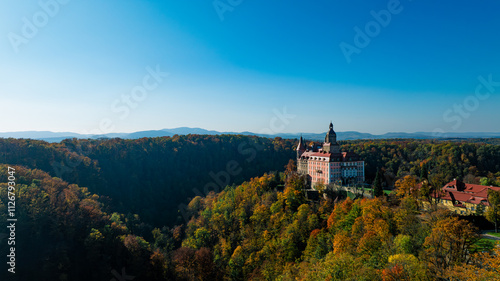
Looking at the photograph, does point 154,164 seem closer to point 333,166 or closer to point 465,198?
point 333,166

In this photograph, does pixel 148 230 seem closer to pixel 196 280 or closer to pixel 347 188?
pixel 196 280

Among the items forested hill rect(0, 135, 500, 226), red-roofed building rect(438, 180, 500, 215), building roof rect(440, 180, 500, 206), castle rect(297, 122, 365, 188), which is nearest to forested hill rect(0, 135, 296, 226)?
forested hill rect(0, 135, 500, 226)

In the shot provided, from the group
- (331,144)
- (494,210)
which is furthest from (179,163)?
(494,210)

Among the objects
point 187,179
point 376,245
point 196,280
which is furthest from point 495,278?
point 187,179

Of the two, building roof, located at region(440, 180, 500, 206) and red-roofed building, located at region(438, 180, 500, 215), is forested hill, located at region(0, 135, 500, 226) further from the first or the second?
red-roofed building, located at region(438, 180, 500, 215)

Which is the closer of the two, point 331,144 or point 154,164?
point 331,144

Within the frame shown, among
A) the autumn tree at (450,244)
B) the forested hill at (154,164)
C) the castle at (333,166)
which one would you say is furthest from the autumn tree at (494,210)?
the forested hill at (154,164)

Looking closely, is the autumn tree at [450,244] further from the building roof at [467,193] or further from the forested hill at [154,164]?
the forested hill at [154,164]
